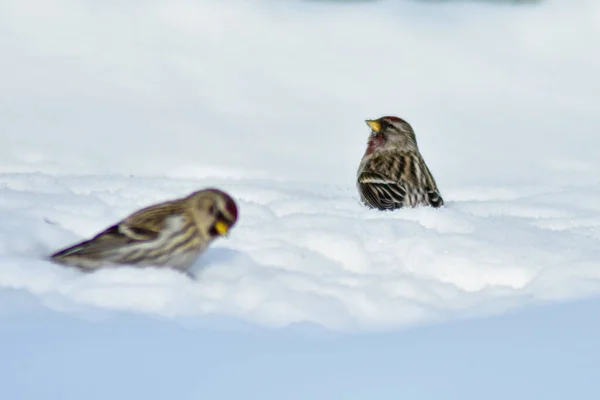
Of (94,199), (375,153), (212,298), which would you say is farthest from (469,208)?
(212,298)

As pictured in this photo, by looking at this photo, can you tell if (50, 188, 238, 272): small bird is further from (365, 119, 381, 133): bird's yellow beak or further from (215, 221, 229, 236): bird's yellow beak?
(365, 119, 381, 133): bird's yellow beak

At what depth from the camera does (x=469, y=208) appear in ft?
21.4

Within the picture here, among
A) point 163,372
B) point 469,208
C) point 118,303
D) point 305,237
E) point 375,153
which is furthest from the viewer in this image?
point 375,153

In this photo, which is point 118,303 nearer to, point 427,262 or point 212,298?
point 212,298

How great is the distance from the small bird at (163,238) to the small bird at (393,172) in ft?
7.12

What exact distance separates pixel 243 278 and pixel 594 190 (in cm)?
343

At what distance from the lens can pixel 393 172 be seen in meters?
6.63

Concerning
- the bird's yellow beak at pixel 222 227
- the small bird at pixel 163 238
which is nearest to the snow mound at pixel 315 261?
the small bird at pixel 163 238

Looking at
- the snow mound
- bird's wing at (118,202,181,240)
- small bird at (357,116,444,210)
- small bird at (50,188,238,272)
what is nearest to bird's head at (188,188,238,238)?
small bird at (50,188,238,272)

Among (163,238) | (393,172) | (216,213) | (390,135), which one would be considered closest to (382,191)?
(393,172)

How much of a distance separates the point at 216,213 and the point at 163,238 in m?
0.23

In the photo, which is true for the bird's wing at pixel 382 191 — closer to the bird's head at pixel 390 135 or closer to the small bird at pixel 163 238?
the bird's head at pixel 390 135

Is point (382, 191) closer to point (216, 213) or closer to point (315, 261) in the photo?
point (315, 261)

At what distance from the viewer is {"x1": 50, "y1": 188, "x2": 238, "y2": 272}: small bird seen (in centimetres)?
429
